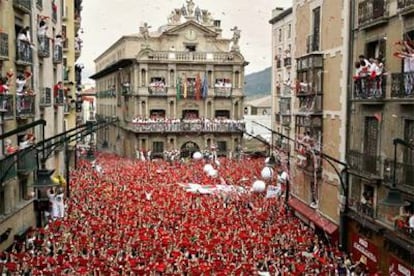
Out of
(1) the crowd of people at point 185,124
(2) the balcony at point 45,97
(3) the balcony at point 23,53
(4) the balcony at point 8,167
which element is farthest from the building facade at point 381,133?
(1) the crowd of people at point 185,124

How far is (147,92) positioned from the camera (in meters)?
55.1

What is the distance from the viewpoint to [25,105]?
24.1m

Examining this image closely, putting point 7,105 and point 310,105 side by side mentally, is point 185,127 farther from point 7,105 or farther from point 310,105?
point 7,105

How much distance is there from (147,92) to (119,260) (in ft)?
125

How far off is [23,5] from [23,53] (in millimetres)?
1974

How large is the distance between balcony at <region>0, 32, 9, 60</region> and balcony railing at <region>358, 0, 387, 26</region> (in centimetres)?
1315

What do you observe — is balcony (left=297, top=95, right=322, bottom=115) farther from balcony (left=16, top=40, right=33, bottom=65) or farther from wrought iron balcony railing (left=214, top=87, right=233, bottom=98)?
wrought iron balcony railing (left=214, top=87, right=233, bottom=98)

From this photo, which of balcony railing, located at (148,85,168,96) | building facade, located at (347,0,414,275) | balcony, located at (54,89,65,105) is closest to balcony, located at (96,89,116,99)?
balcony railing, located at (148,85,168,96)

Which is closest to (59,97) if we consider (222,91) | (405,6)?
(405,6)

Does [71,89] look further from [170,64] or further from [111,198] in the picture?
[111,198]

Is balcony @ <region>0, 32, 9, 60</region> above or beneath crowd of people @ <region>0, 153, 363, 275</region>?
above

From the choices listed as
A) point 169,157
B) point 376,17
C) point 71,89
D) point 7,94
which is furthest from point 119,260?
point 169,157

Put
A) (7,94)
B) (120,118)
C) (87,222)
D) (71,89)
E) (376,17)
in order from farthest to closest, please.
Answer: (120,118), (71,89), (87,222), (7,94), (376,17)

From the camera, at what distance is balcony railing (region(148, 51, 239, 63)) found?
55.2m
